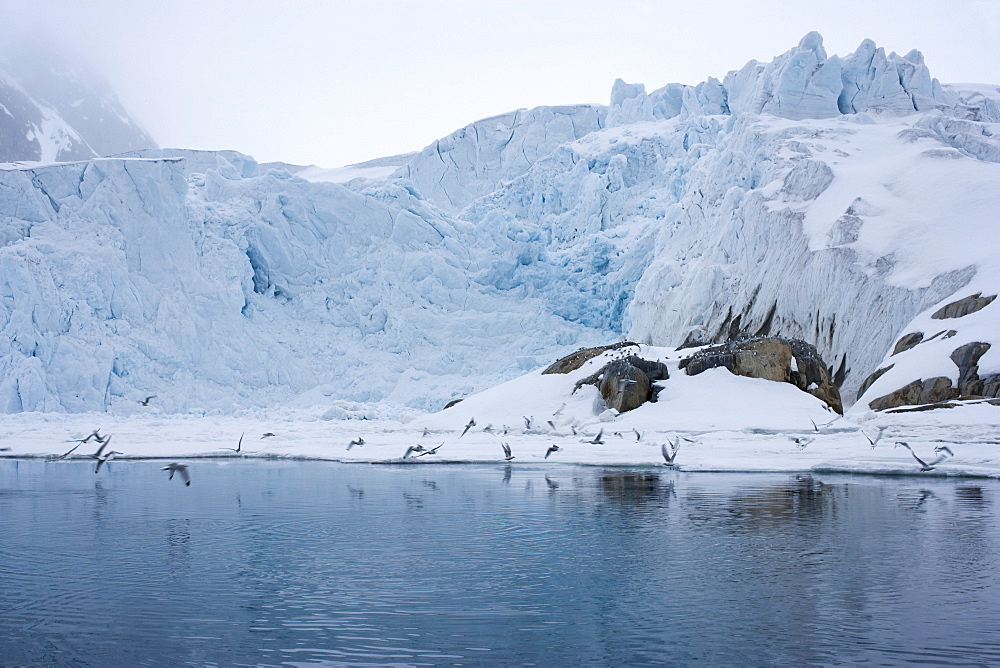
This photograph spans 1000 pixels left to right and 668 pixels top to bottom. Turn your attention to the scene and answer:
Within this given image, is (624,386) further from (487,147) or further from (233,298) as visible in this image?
(487,147)

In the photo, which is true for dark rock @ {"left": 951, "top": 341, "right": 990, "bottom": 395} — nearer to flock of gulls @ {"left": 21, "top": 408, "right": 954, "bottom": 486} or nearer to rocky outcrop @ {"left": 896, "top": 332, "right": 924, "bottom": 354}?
rocky outcrop @ {"left": 896, "top": 332, "right": 924, "bottom": 354}

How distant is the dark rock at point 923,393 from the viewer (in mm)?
18141

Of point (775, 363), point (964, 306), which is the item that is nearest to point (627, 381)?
point (775, 363)

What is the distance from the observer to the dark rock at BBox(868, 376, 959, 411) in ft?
59.5

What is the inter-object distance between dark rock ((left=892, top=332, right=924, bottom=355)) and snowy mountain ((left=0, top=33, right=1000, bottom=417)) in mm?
714

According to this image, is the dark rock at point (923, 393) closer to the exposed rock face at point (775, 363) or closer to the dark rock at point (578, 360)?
the exposed rock face at point (775, 363)

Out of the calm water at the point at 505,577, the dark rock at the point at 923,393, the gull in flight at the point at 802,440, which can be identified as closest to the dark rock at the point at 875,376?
the dark rock at the point at 923,393

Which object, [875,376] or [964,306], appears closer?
[964,306]

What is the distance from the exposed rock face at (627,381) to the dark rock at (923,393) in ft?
16.9

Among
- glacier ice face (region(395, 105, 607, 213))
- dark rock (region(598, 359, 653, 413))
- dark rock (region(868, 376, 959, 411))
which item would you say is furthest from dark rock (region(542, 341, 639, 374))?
glacier ice face (region(395, 105, 607, 213))

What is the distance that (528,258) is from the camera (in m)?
37.0

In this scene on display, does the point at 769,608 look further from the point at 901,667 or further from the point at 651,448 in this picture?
the point at 651,448

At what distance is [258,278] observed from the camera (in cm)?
3353

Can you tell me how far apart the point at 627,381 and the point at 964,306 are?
29.8ft
